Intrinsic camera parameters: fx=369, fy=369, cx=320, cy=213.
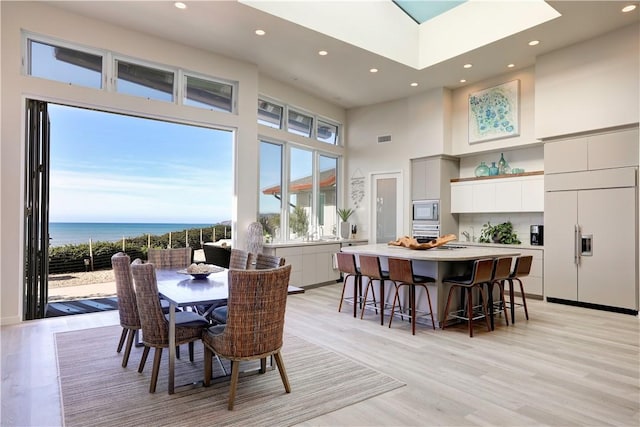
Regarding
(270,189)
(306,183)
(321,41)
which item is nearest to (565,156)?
(321,41)

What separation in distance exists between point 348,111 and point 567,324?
632 cm

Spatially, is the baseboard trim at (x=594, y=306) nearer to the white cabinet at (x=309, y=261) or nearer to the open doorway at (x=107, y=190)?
the white cabinet at (x=309, y=261)

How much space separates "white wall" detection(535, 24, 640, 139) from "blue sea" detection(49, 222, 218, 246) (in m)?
→ 6.47

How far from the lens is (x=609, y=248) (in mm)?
5242

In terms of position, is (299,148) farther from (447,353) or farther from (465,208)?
(447,353)

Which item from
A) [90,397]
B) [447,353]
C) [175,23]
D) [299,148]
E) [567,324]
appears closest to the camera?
[90,397]

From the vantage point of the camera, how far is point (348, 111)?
354 inches

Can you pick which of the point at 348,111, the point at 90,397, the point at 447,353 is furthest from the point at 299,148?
the point at 90,397

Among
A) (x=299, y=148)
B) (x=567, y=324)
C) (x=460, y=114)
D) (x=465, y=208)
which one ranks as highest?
(x=460, y=114)

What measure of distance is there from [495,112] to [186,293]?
20.9 ft

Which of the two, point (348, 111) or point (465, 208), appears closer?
point (465, 208)

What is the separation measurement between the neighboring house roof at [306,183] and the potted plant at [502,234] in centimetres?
358

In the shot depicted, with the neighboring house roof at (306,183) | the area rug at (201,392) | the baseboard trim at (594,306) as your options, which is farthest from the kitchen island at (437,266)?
the neighboring house roof at (306,183)

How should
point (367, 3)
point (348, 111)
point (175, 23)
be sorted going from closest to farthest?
point (175, 23) < point (367, 3) < point (348, 111)
